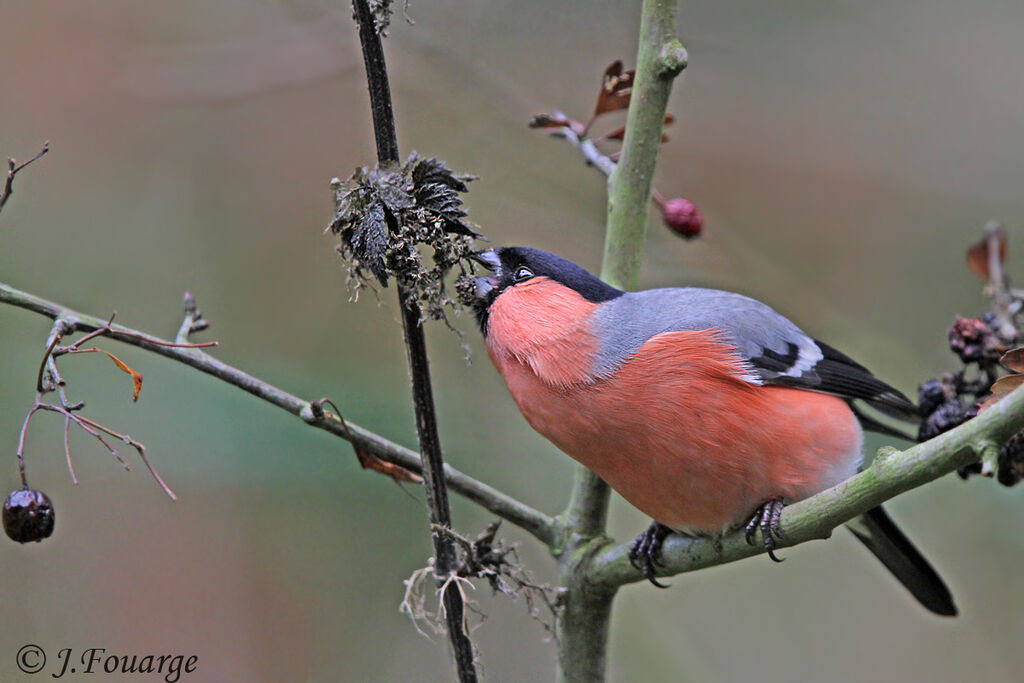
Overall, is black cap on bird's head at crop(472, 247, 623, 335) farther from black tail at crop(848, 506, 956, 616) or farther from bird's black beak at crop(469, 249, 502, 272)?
black tail at crop(848, 506, 956, 616)

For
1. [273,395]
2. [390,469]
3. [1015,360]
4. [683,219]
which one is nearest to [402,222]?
[273,395]

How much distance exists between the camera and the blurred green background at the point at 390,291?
10.0 ft

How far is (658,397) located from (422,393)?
0.70 metres

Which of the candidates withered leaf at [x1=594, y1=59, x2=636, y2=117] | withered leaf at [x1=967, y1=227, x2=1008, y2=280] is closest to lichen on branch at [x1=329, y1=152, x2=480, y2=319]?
Answer: withered leaf at [x1=594, y1=59, x2=636, y2=117]

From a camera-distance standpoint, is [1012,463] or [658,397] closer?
[1012,463]

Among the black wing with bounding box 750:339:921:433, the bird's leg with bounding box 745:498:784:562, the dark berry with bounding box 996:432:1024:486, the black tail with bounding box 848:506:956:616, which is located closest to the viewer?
the dark berry with bounding box 996:432:1024:486

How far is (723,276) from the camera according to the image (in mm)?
3678

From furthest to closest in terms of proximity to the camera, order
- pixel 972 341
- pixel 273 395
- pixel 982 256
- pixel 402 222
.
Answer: pixel 982 256
pixel 972 341
pixel 273 395
pixel 402 222

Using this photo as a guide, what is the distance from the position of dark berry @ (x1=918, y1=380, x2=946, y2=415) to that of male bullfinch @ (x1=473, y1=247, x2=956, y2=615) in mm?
243

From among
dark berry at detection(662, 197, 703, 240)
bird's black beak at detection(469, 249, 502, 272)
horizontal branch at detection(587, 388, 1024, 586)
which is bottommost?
horizontal branch at detection(587, 388, 1024, 586)

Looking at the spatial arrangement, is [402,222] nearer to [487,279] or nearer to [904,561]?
[487,279]

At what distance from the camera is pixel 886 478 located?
1.45 metres

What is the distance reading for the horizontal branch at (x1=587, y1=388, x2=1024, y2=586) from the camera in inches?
52.6

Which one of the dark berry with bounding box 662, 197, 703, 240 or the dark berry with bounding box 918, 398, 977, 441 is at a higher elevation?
the dark berry with bounding box 662, 197, 703, 240
